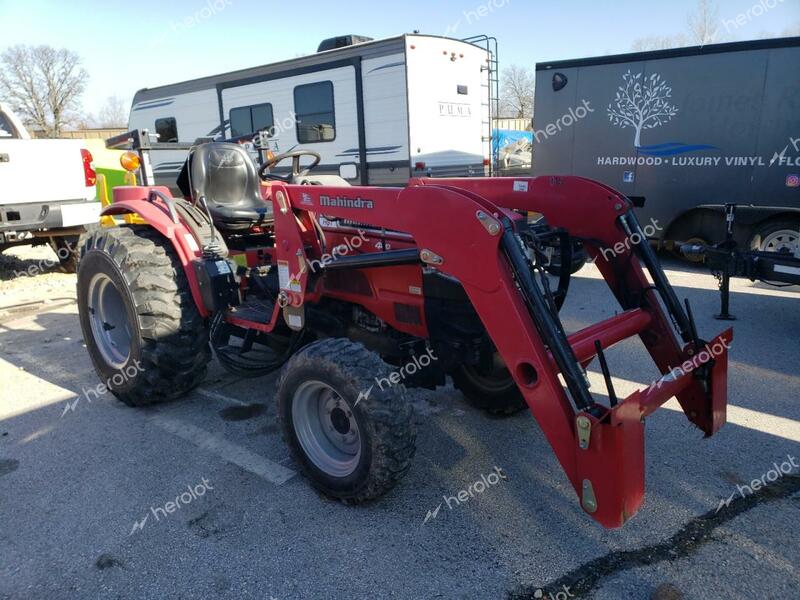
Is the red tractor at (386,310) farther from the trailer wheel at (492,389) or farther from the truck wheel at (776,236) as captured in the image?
the truck wheel at (776,236)

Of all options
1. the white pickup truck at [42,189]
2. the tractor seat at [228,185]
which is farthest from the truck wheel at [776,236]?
the white pickup truck at [42,189]

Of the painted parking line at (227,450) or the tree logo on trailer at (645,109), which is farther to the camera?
the tree logo on trailer at (645,109)

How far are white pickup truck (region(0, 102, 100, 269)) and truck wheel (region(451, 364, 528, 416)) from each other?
6454 mm

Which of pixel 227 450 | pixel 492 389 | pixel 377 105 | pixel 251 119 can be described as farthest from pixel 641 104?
pixel 227 450

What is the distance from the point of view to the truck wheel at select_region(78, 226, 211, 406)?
387 cm

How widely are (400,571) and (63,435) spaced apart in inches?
103

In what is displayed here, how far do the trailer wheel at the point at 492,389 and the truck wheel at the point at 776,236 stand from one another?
5436 mm

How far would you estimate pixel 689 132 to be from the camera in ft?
26.3

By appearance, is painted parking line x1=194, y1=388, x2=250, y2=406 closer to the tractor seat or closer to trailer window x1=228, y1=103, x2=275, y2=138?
the tractor seat

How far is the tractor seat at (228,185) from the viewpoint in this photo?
4227 millimetres

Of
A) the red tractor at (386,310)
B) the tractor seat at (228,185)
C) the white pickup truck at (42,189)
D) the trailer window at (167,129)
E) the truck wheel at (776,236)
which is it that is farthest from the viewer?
the trailer window at (167,129)

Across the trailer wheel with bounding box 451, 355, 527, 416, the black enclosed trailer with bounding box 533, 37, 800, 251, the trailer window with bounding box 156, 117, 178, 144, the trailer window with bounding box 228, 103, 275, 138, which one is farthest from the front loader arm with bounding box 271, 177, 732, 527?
the trailer window with bounding box 156, 117, 178, 144

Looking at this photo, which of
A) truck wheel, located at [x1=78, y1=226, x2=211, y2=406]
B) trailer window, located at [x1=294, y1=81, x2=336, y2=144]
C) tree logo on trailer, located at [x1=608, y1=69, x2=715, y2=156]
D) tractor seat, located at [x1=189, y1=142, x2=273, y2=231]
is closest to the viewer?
truck wheel, located at [x1=78, y1=226, x2=211, y2=406]

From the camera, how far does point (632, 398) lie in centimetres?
224
